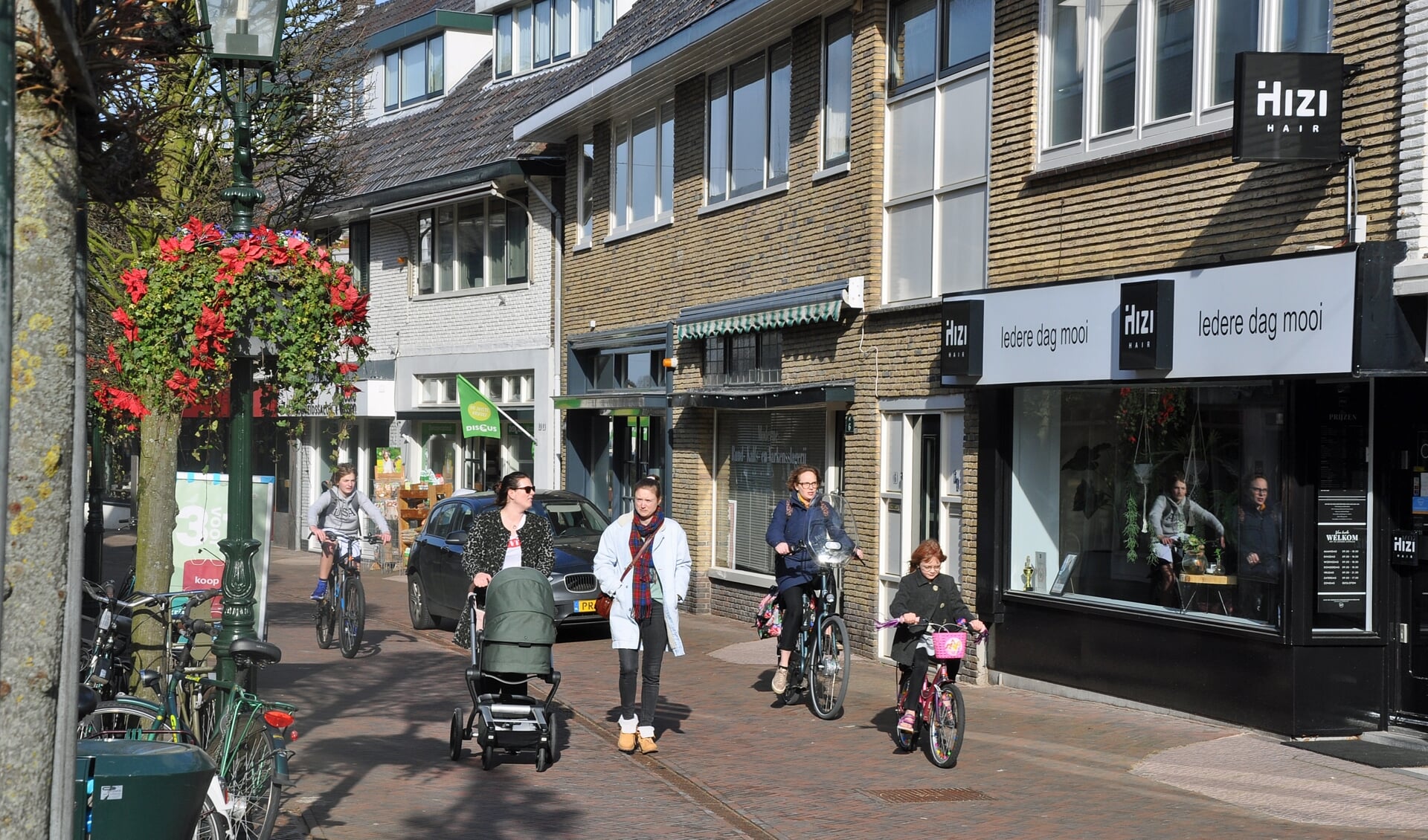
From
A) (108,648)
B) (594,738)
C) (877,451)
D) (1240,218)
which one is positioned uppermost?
(1240,218)

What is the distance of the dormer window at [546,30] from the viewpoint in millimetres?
26812

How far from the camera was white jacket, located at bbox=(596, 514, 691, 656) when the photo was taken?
10.3 metres

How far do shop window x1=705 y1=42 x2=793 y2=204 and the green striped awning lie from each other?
156 cm

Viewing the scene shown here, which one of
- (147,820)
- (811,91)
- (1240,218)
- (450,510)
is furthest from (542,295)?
(147,820)

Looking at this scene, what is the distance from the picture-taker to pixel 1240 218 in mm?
11117

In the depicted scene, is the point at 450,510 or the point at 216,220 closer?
the point at 216,220

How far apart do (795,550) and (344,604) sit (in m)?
5.49

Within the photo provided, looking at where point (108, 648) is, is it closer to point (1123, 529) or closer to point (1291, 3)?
point (1123, 529)

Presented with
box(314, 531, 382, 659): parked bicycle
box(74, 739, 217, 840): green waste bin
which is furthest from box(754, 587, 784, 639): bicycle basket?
box(74, 739, 217, 840): green waste bin

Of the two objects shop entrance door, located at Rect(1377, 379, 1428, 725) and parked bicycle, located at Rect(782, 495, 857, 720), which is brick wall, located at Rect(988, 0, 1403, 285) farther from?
parked bicycle, located at Rect(782, 495, 857, 720)

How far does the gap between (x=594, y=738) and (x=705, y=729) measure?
90 cm

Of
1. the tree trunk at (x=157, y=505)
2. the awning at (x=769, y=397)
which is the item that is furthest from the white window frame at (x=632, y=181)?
the tree trunk at (x=157, y=505)

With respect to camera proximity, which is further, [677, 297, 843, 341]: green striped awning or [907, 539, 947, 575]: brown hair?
[677, 297, 843, 341]: green striped awning

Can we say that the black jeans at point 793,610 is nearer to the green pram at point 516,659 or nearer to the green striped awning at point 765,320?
the green pram at point 516,659
